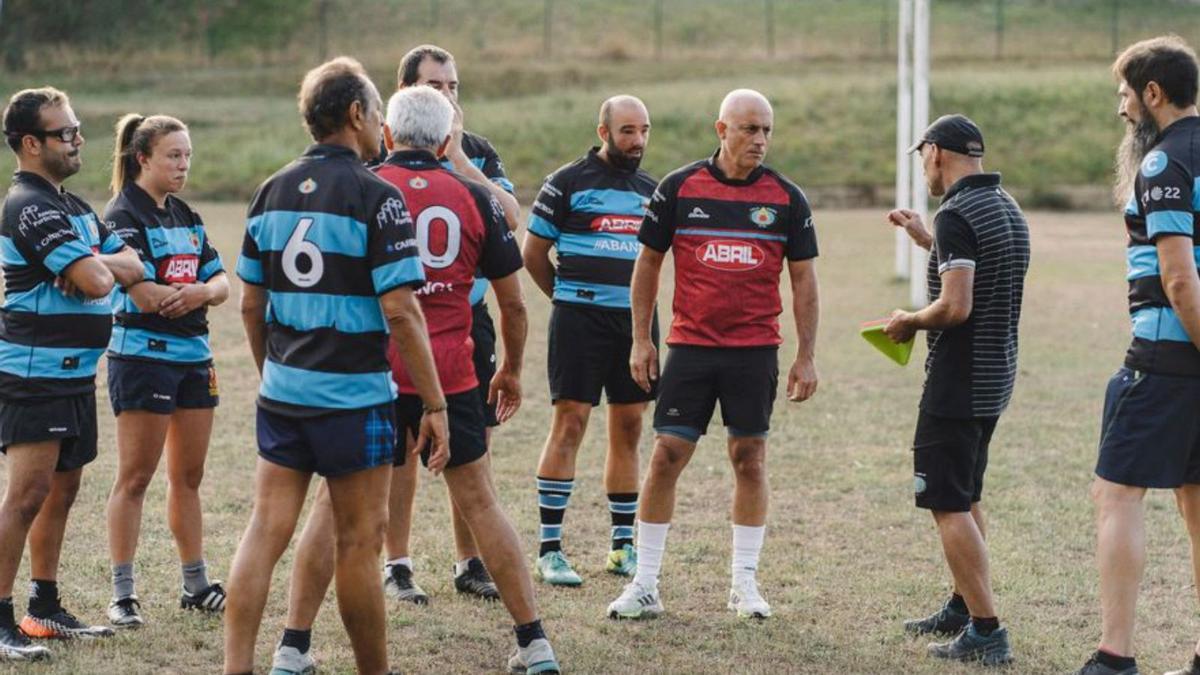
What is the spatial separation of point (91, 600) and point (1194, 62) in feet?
17.2

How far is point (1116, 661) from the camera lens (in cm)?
579

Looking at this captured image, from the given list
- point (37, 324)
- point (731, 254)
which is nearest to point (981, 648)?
point (731, 254)

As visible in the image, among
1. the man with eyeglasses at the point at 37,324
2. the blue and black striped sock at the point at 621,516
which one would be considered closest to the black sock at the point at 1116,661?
the blue and black striped sock at the point at 621,516

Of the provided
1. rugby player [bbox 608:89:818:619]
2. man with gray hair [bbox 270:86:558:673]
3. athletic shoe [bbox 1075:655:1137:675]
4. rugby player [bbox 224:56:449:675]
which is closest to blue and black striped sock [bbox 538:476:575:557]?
rugby player [bbox 608:89:818:619]

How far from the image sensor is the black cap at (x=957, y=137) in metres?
6.24

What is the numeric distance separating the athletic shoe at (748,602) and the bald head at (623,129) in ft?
7.38

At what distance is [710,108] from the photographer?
38844 mm

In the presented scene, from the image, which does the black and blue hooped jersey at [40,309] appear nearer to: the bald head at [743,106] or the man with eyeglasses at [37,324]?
the man with eyeglasses at [37,324]

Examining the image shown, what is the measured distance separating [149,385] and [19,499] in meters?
0.74

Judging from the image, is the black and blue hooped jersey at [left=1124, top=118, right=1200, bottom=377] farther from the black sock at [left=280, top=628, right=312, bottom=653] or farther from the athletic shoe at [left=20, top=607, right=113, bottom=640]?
the athletic shoe at [left=20, top=607, right=113, bottom=640]

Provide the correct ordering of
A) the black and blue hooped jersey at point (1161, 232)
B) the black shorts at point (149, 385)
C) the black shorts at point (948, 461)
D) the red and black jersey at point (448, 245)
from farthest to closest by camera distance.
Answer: the black shorts at point (149, 385) → the black shorts at point (948, 461) → the red and black jersey at point (448, 245) → the black and blue hooped jersey at point (1161, 232)

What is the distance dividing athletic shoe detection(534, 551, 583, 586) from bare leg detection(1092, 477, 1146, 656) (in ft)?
8.70

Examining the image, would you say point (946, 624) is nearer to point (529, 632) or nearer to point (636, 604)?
point (636, 604)

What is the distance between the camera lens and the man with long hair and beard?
554cm
